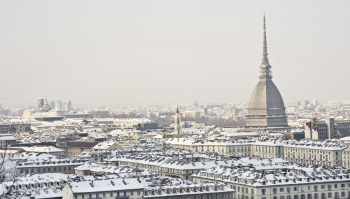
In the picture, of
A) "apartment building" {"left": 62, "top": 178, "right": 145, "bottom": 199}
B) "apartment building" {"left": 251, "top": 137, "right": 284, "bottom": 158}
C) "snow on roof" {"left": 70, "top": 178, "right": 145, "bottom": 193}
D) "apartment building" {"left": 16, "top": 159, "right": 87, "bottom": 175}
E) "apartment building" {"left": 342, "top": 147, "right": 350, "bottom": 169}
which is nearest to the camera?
"apartment building" {"left": 62, "top": 178, "right": 145, "bottom": 199}

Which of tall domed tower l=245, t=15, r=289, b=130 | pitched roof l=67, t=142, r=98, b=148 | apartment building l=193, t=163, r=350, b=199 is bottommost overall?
apartment building l=193, t=163, r=350, b=199

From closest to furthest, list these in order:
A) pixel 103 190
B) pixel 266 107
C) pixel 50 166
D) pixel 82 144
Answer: pixel 103 190
pixel 50 166
pixel 82 144
pixel 266 107

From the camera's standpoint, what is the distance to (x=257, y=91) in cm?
18212

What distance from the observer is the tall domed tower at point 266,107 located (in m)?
177

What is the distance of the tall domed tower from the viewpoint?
177 metres

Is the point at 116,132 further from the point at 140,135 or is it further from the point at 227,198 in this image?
the point at 227,198

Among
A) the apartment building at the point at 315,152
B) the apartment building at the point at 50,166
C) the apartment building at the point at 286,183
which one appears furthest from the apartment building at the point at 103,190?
the apartment building at the point at 315,152

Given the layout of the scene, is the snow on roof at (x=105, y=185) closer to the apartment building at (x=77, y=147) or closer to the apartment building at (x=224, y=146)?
the apartment building at (x=224, y=146)

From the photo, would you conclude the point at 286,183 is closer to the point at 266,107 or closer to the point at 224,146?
the point at 224,146

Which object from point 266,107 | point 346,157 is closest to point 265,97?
point 266,107

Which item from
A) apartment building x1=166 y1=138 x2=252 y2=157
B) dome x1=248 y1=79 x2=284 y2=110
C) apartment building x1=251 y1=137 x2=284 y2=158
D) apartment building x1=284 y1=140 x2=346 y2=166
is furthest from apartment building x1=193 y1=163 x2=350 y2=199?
dome x1=248 y1=79 x2=284 y2=110

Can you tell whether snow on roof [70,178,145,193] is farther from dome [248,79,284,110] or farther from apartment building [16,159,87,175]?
dome [248,79,284,110]

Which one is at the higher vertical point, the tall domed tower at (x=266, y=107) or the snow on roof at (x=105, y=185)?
the tall domed tower at (x=266, y=107)

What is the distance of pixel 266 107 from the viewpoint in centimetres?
17750
